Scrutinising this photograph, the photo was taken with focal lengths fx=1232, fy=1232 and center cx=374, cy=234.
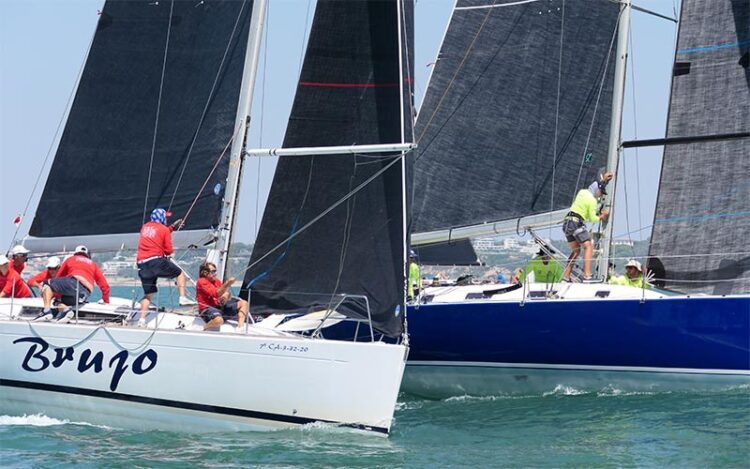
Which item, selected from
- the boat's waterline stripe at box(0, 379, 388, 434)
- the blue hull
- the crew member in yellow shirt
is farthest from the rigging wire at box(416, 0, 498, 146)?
the boat's waterline stripe at box(0, 379, 388, 434)

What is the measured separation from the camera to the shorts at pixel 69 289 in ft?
49.3

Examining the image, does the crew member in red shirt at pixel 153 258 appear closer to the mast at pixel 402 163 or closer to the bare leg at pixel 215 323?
the bare leg at pixel 215 323

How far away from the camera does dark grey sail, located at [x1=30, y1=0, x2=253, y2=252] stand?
15.7 m

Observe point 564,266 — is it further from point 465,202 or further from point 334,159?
point 334,159

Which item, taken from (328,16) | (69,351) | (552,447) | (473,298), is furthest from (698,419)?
(69,351)

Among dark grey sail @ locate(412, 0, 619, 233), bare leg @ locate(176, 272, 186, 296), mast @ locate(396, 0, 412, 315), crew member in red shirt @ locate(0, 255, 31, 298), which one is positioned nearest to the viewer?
mast @ locate(396, 0, 412, 315)

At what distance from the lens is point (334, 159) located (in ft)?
47.7

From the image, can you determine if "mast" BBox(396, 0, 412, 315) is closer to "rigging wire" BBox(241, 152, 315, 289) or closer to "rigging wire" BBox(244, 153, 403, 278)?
"rigging wire" BBox(244, 153, 403, 278)

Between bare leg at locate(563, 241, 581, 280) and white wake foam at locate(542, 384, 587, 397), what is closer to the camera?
white wake foam at locate(542, 384, 587, 397)

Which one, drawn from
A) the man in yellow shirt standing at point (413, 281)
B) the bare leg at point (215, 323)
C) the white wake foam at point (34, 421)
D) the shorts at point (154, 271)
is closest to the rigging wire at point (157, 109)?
the shorts at point (154, 271)

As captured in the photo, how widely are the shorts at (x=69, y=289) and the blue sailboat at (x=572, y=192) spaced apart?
202 inches

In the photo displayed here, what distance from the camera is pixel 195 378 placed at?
13.8 m

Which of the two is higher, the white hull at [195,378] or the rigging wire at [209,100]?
the rigging wire at [209,100]

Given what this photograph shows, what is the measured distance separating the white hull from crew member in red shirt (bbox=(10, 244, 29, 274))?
1.36m
